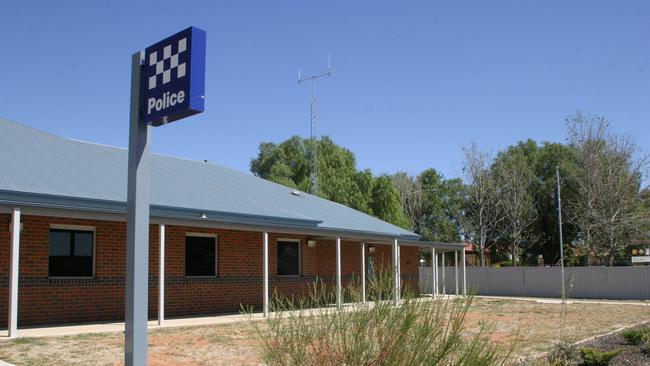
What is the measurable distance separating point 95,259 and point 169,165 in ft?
22.9

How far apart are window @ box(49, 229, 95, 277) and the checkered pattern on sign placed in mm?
9877

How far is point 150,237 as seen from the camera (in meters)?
16.4

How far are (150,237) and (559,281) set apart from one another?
813 inches

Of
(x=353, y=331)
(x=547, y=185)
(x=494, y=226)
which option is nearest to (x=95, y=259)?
(x=353, y=331)

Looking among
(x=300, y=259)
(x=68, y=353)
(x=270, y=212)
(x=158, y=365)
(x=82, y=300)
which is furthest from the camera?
(x=300, y=259)

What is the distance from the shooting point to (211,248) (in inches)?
728

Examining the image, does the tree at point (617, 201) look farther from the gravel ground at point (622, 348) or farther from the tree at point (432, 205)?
the gravel ground at point (622, 348)

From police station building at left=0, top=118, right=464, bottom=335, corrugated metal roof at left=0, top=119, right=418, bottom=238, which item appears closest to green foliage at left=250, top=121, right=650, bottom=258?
corrugated metal roof at left=0, top=119, right=418, bottom=238

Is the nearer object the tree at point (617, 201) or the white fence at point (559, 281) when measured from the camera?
the white fence at point (559, 281)

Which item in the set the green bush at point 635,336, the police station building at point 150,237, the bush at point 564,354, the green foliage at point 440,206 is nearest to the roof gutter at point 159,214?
the police station building at point 150,237

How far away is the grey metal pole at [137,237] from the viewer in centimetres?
589

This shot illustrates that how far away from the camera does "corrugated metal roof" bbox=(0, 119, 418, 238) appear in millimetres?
14711

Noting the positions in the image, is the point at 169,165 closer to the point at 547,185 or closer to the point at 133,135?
the point at 133,135

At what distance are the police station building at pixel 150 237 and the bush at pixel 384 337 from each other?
845cm
